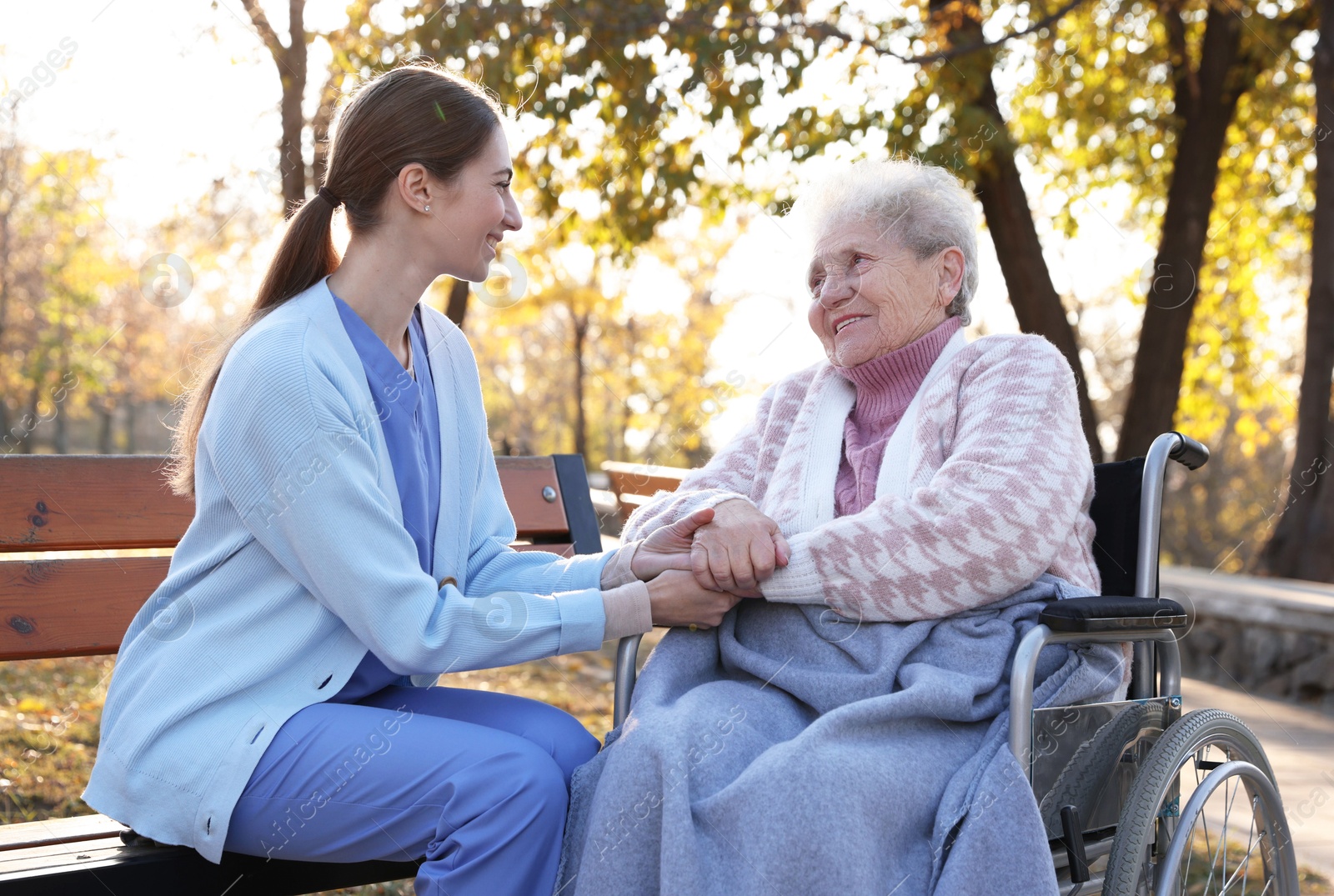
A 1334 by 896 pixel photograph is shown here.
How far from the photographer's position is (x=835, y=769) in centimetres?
164

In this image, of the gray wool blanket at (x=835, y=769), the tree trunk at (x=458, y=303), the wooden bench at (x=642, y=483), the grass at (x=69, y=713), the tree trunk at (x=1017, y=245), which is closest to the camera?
the gray wool blanket at (x=835, y=769)

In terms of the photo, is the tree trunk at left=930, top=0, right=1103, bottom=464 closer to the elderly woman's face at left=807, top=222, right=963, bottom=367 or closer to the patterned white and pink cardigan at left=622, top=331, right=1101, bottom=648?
the elderly woman's face at left=807, top=222, right=963, bottom=367

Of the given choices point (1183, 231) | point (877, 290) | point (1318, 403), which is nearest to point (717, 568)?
point (877, 290)

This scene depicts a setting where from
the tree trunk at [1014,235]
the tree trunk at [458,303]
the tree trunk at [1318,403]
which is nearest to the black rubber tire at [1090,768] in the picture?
the tree trunk at [458,303]

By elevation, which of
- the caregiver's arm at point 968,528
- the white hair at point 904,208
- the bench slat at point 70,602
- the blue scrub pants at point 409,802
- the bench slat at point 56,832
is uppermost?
the white hair at point 904,208

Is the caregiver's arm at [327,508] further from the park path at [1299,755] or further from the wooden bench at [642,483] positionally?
the park path at [1299,755]

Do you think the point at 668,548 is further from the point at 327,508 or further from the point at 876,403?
the point at 327,508

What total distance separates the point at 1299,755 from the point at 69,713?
14.7 ft

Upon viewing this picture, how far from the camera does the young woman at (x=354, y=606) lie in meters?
1.65

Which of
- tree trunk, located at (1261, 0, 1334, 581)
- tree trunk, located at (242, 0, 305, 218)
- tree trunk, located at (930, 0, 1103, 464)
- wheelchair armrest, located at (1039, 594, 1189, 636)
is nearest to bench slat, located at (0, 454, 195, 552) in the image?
wheelchair armrest, located at (1039, 594, 1189, 636)

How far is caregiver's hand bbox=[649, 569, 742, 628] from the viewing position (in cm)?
198

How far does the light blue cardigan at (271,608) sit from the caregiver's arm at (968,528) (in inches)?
17.1

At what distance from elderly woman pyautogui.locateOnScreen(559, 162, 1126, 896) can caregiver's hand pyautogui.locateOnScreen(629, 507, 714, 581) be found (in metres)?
0.04

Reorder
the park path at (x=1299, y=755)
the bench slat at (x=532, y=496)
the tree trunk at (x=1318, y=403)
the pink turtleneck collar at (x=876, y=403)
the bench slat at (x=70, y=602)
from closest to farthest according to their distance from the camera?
the bench slat at (x=70, y=602), the pink turtleneck collar at (x=876, y=403), the bench slat at (x=532, y=496), the park path at (x=1299, y=755), the tree trunk at (x=1318, y=403)
